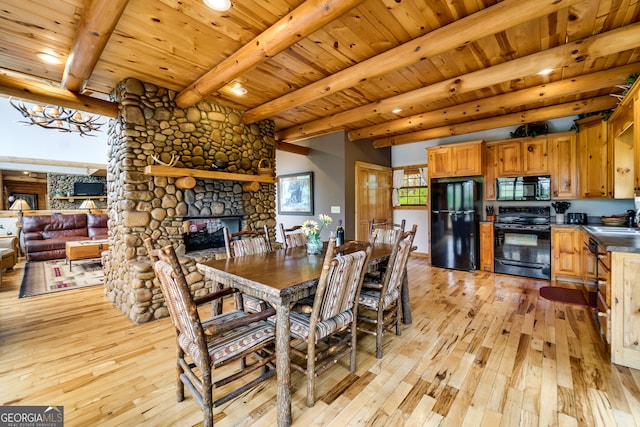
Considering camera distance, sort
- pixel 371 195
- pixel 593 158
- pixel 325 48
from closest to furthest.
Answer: pixel 325 48 → pixel 593 158 → pixel 371 195

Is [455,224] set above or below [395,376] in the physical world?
above

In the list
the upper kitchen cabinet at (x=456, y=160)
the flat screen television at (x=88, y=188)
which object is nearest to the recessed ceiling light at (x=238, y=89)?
the upper kitchen cabinet at (x=456, y=160)

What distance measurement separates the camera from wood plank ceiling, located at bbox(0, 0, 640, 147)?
1985mm

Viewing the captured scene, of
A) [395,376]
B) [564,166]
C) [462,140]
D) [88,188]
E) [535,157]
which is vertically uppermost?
[462,140]

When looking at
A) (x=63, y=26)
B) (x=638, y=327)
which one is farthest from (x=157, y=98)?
(x=638, y=327)

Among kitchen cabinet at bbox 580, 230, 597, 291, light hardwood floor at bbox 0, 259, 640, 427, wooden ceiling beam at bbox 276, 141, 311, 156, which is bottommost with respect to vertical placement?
light hardwood floor at bbox 0, 259, 640, 427

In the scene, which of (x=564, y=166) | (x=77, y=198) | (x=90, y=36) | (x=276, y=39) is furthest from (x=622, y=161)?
(x=77, y=198)

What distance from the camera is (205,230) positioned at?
3885 mm

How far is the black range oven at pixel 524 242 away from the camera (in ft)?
13.8

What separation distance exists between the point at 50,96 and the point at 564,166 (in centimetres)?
684

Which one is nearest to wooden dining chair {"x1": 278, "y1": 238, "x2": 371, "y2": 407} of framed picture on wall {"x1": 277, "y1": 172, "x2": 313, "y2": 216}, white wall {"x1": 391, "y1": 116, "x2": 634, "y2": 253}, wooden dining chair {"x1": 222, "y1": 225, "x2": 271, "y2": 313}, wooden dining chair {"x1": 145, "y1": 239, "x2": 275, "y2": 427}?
wooden dining chair {"x1": 145, "y1": 239, "x2": 275, "y2": 427}

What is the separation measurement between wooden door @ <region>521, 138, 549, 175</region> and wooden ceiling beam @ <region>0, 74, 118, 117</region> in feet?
19.8

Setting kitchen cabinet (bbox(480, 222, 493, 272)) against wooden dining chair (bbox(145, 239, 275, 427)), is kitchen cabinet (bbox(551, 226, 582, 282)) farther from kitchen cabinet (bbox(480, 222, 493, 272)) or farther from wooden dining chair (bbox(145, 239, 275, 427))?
wooden dining chair (bbox(145, 239, 275, 427))

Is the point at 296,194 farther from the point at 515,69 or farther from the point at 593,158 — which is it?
the point at 593,158
